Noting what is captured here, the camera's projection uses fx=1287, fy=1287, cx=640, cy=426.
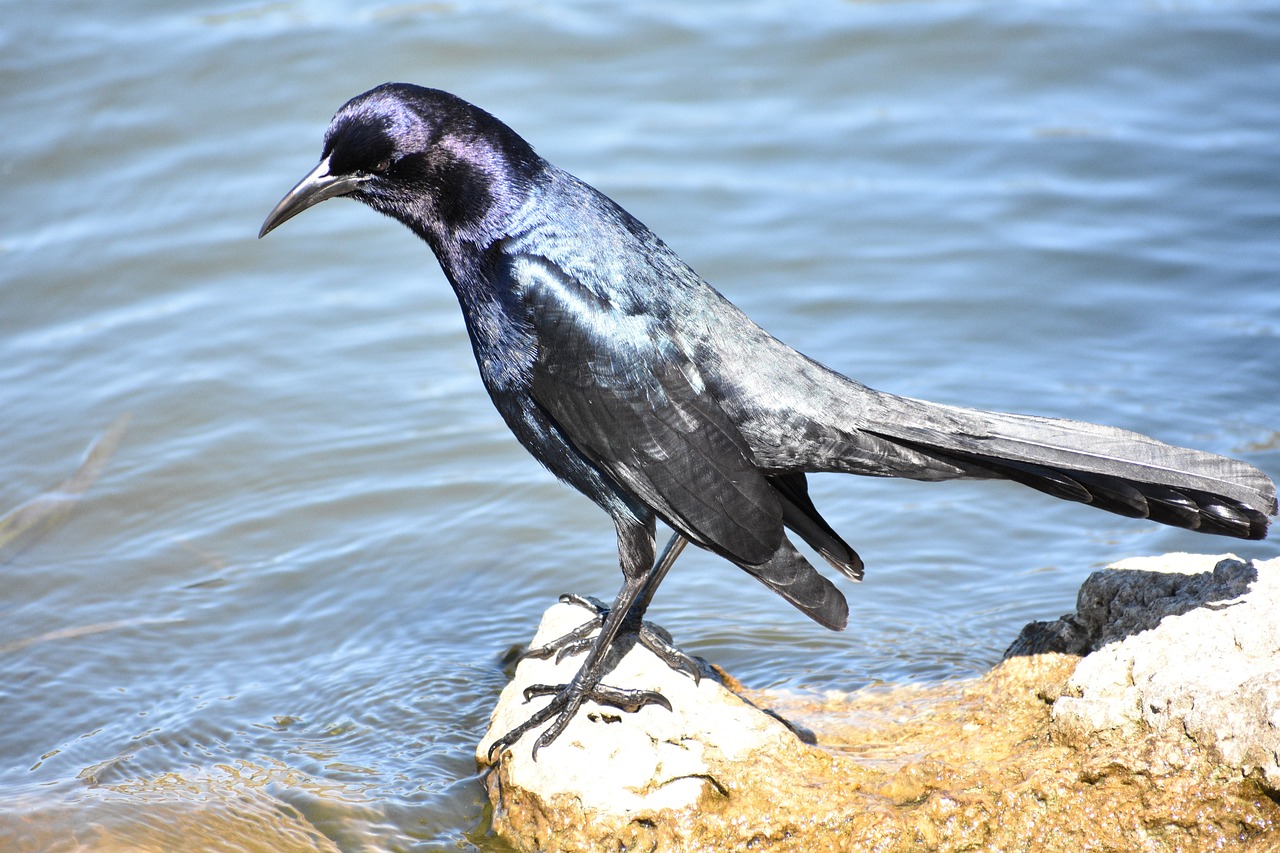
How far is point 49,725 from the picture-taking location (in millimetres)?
4668

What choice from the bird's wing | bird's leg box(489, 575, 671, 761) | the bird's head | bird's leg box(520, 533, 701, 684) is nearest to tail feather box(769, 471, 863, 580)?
the bird's wing

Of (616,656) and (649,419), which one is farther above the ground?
(649,419)

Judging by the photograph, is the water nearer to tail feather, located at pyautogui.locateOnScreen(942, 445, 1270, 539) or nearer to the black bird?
the black bird

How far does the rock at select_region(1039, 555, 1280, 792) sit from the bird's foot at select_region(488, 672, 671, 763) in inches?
46.2

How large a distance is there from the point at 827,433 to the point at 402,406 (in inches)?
148

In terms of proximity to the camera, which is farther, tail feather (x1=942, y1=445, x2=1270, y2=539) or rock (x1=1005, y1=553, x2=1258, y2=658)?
rock (x1=1005, y1=553, x2=1258, y2=658)

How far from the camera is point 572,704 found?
3.79 meters

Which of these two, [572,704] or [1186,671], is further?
[572,704]

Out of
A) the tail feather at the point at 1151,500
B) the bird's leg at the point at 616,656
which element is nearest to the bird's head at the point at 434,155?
the bird's leg at the point at 616,656

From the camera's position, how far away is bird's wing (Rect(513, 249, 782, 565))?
149 inches

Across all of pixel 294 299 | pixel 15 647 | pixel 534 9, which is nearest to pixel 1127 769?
pixel 15 647

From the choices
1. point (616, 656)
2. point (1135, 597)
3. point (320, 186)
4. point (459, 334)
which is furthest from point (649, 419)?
point (459, 334)

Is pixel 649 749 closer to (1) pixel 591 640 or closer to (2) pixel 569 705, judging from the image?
(2) pixel 569 705

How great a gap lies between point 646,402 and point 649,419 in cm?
5
